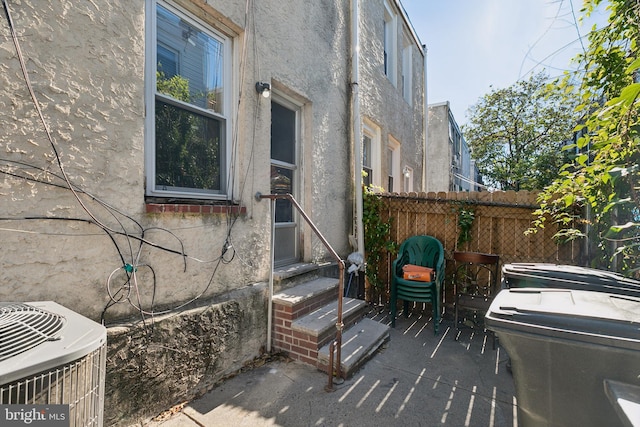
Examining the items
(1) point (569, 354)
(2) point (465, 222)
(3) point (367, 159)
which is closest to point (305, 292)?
(1) point (569, 354)

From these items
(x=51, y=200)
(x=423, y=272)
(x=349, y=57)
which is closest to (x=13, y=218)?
(x=51, y=200)

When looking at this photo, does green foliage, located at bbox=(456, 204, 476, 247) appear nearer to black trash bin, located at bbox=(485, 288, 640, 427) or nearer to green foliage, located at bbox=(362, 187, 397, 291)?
green foliage, located at bbox=(362, 187, 397, 291)

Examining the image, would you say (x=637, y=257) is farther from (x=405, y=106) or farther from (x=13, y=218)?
(x=405, y=106)

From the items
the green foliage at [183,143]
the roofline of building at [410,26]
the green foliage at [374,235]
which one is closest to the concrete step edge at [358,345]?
the green foliage at [374,235]

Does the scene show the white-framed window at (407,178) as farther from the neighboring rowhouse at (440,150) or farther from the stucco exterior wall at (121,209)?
the neighboring rowhouse at (440,150)

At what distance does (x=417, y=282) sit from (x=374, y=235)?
135cm

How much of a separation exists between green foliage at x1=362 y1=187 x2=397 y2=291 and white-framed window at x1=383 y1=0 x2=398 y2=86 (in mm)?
3670

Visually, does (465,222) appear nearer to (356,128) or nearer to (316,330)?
(356,128)

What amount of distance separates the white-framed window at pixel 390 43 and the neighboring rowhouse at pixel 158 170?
11.7ft

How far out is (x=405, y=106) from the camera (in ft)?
26.7

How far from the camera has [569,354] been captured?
159 centimetres

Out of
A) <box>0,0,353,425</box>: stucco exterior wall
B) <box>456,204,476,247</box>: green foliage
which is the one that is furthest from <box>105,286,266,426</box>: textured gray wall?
<box>456,204,476,247</box>: green foliage

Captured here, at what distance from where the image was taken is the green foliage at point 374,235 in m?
5.39

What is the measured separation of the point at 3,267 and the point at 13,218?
10.9 inches
